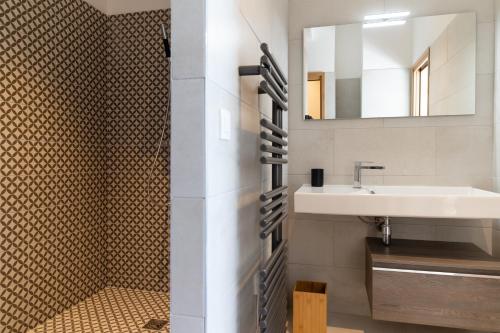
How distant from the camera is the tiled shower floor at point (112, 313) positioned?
6.61 ft

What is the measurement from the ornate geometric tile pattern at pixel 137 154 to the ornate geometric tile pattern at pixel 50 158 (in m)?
0.08

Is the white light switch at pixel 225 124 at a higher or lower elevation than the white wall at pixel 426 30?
lower

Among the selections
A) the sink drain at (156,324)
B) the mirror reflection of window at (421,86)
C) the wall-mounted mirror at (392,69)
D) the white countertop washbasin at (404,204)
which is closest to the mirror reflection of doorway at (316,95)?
the wall-mounted mirror at (392,69)

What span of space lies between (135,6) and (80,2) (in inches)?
15.0

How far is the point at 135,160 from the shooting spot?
2561mm

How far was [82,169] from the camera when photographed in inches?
93.5

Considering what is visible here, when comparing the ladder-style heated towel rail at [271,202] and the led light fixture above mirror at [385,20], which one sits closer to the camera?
the ladder-style heated towel rail at [271,202]

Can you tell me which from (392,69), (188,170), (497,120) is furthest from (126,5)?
(497,120)

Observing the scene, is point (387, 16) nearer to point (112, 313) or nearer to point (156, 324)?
point (156, 324)

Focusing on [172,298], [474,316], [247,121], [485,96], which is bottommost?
[474,316]

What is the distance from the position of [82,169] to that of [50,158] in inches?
10.9

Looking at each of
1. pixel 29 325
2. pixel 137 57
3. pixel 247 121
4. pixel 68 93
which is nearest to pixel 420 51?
pixel 247 121

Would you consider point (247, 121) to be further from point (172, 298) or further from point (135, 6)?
point (135, 6)

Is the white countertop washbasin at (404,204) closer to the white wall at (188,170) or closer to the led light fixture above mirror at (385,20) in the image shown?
the white wall at (188,170)
